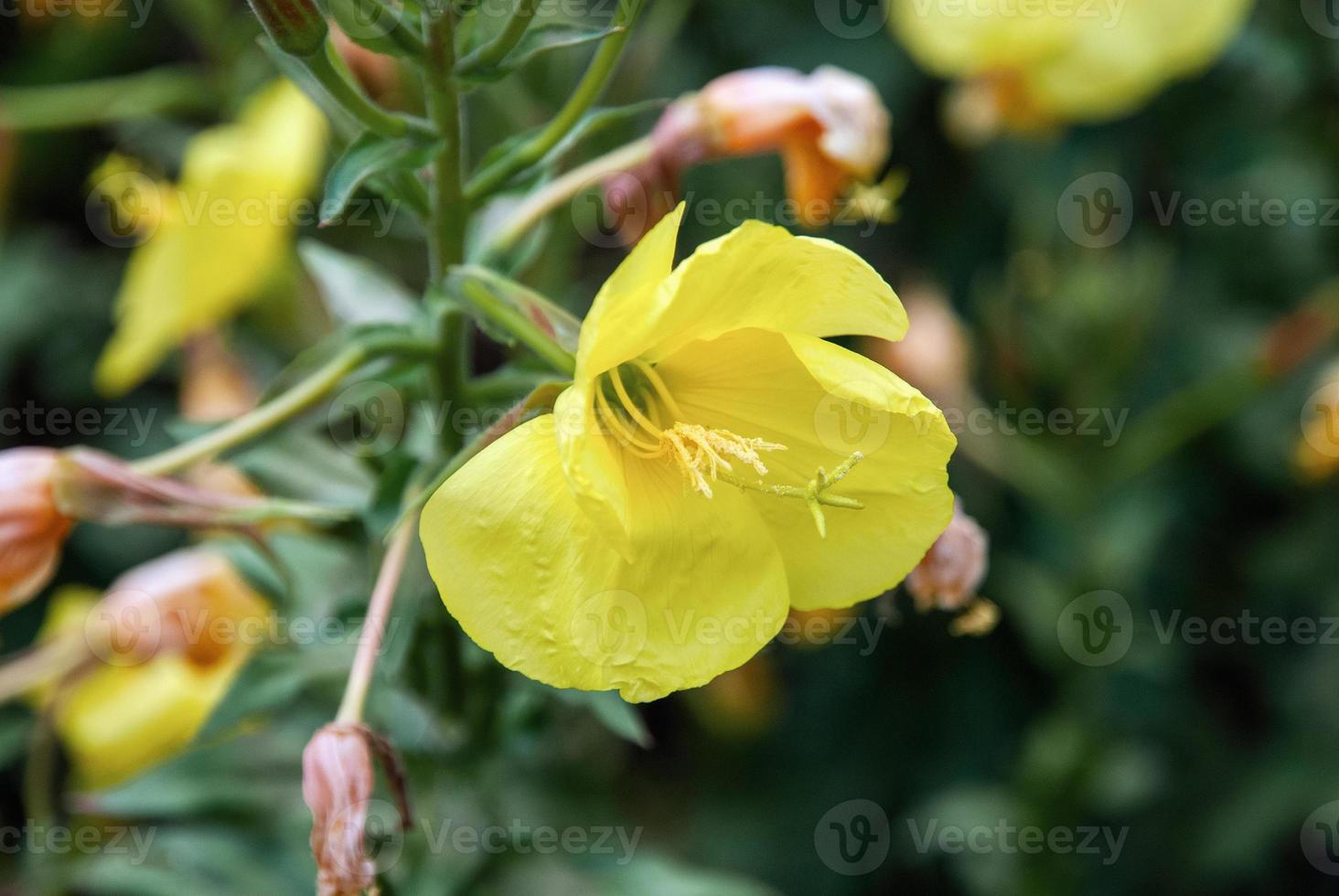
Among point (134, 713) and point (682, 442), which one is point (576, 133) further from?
point (134, 713)

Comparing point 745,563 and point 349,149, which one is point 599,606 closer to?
point 745,563

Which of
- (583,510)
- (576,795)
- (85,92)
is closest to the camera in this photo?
(583,510)

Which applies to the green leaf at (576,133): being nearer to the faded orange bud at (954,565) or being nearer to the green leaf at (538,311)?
the green leaf at (538,311)

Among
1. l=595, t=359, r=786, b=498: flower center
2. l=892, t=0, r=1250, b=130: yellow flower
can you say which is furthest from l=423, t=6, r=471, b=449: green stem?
l=892, t=0, r=1250, b=130: yellow flower

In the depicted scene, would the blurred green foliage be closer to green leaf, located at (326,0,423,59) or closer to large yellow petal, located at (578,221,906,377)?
green leaf, located at (326,0,423,59)

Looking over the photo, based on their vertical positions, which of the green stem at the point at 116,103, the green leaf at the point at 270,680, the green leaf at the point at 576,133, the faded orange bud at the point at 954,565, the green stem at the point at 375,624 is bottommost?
the green leaf at the point at 270,680

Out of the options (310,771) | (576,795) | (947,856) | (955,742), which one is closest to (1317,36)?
(955,742)

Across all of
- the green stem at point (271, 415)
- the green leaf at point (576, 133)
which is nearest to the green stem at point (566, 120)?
the green leaf at point (576, 133)
